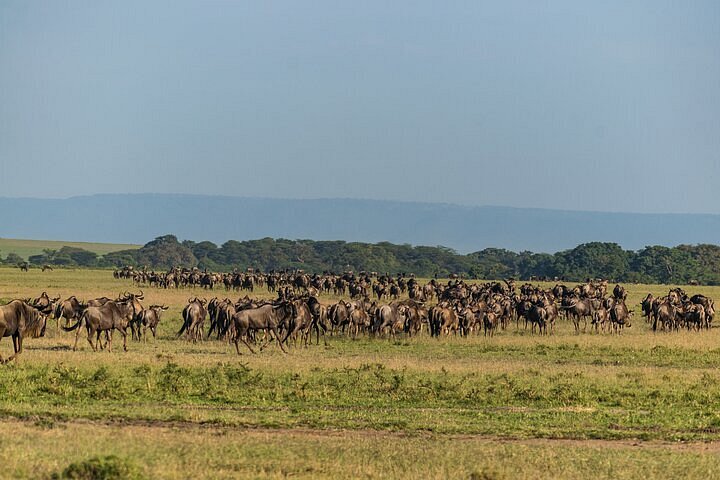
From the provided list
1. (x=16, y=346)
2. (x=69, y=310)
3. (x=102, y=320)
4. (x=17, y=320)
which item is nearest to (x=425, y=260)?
(x=69, y=310)

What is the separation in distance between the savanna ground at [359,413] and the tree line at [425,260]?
269 ft

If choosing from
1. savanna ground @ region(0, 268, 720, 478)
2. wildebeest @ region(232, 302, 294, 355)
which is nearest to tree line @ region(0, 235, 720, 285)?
wildebeest @ region(232, 302, 294, 355)

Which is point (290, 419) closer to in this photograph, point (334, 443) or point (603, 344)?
point (334, 443)

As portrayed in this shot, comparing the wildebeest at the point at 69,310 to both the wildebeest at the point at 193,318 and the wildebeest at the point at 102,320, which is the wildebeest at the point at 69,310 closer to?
the wildebeest at the point at 193,318

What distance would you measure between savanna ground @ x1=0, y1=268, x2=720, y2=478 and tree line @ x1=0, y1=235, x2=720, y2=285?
81.9m

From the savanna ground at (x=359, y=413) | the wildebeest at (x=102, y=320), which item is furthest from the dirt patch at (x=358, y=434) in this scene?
the wildebeest at (x=102, y=320)

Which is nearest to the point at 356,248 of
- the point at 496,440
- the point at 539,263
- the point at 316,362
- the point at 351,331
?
the point at 539,263

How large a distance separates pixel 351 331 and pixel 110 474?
24006 mm

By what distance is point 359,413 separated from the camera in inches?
726

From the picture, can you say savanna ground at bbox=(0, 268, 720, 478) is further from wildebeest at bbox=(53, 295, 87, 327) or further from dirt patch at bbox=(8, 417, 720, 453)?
wildebeest at bbox=(53, 295, 87, 327)

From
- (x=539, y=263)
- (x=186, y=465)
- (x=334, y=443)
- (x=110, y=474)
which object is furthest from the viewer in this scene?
(x=539, y=263)

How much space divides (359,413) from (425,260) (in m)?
128

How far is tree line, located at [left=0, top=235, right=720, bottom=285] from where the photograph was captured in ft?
381

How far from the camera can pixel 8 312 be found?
73.3 ft
